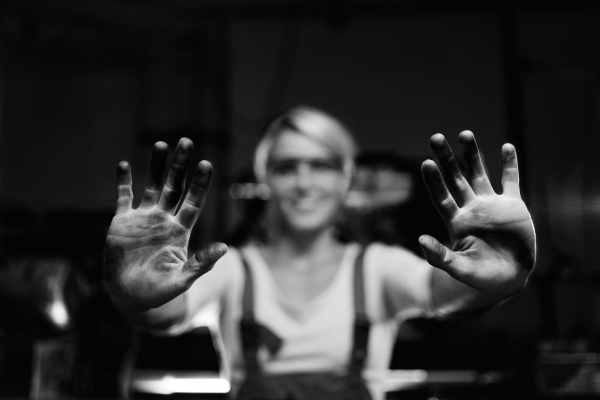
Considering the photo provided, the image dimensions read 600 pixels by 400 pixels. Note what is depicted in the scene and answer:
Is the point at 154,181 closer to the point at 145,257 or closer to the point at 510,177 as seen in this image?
the point at 145,257

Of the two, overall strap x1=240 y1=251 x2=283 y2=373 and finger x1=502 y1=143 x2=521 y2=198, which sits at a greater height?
finger x1=502 y1=143 x2=521 y2=198

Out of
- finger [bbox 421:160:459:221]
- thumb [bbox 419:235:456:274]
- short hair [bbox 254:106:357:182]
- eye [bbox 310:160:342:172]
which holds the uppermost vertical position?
short hair [bbox 254:106:357:182]

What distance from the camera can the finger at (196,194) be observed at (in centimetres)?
46

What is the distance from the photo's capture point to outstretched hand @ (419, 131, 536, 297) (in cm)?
45

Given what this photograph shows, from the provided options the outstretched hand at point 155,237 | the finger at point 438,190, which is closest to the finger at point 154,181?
the outstretched hand at point 155,237

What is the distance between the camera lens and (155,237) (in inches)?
18.8

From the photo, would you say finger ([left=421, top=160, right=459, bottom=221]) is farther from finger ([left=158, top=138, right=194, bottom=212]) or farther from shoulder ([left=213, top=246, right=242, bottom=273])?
shoulder ([left=213, top=246, right=242, bottom=273])

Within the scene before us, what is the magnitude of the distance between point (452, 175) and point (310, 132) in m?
0.34

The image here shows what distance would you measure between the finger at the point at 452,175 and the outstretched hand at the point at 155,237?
0.65 feet

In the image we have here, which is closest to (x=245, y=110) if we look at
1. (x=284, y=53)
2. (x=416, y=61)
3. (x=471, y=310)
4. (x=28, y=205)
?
(x=284, y=53)

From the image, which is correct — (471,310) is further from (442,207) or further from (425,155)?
(425,155)

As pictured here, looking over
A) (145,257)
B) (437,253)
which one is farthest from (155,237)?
(437,253)

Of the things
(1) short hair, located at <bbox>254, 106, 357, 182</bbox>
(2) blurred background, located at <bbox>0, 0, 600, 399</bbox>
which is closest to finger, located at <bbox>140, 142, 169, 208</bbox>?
(1) short hair, located at <bbox>254, 106, 357, 182</bbox>

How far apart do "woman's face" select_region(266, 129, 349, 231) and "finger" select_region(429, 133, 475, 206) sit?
1.01ft
